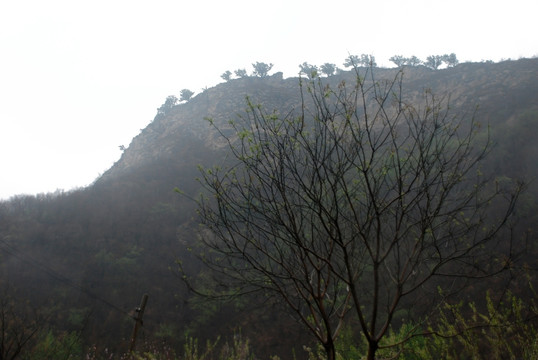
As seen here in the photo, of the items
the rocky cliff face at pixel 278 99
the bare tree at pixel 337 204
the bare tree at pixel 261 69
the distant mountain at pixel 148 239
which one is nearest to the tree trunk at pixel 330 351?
the bare tree at pixel 337 204

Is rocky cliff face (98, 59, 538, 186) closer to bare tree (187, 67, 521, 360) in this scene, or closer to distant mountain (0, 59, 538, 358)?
distant mountain (0, 59, 538, 358)

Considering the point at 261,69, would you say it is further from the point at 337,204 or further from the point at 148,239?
the point at 337,204

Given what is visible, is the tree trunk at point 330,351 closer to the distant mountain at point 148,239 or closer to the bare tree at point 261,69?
the distant mountain at point 148,239

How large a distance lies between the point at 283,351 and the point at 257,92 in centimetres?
4126

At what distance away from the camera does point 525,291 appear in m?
10.9

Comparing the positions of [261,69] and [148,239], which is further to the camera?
[261,69]

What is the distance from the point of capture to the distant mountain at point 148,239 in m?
15.1

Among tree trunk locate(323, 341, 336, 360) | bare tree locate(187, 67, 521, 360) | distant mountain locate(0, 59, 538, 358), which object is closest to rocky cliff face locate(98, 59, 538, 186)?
distant mountain locate(0, 59, 538, 358)

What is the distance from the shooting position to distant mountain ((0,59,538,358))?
15070 mm

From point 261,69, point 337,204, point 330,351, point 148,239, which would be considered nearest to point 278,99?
point 261,69

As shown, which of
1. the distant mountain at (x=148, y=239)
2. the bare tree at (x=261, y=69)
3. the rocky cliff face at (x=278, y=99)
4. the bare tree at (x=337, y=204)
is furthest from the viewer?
the bare tree at (x=261, y=69)

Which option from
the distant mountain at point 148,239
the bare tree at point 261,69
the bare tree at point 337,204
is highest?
the bare tree at point 261,69

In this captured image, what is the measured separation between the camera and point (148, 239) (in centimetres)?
2270

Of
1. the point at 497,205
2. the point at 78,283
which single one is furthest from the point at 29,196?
the point at 497,205
